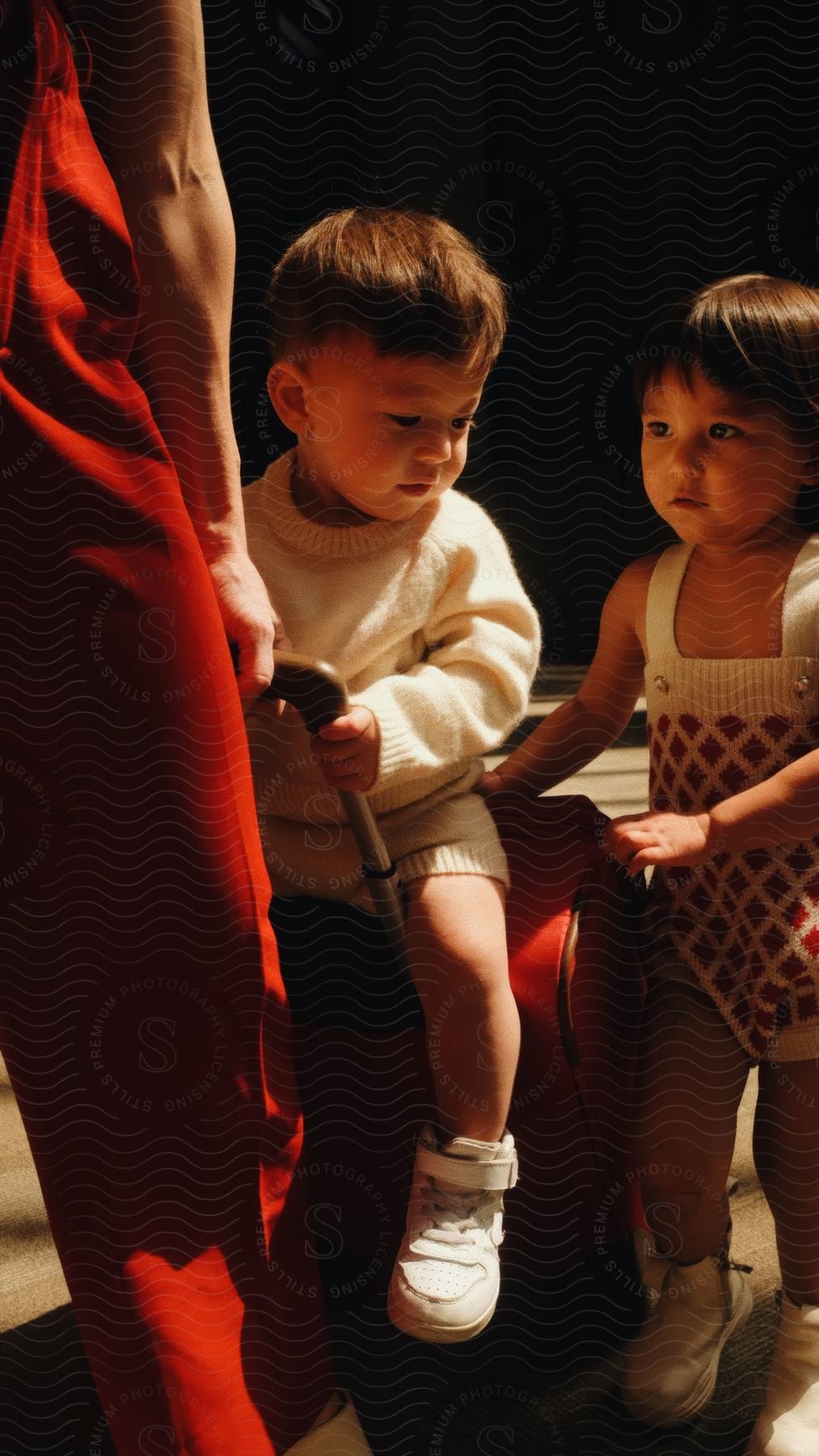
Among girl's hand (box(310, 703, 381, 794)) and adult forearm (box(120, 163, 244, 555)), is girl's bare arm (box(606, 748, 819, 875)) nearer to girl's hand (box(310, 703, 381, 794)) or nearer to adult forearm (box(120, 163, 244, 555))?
girl's hand (box(310, 703, 381, 794))

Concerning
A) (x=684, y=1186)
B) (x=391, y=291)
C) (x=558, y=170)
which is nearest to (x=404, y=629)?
(x=391, y=291)

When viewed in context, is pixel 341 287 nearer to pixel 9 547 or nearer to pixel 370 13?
pixel 9 547

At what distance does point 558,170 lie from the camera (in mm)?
2949

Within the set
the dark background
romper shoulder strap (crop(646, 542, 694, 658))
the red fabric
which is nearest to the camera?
the red fabric

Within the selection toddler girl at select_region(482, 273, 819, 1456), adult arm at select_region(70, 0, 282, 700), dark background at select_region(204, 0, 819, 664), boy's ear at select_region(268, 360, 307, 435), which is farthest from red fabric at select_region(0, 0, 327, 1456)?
dark background at select_region(204, 0, 819, 664)

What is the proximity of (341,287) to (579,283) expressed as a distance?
90.5 inches

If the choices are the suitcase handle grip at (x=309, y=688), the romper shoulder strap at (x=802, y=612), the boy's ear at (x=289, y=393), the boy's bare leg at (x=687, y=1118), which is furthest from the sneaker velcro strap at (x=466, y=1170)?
the boy's ear at (x=289, y=393)

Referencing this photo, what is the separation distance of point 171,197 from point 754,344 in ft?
1.54

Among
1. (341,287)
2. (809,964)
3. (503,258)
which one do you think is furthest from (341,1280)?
(503,258)

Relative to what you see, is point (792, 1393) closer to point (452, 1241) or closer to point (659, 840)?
point (452, 1241)

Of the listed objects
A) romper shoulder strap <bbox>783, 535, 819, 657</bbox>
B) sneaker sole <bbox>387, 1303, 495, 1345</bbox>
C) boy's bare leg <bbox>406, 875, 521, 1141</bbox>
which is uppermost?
romper shoulder strap <bbox>783, 535, 819, 657</bbox>

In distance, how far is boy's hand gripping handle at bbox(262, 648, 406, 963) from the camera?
947mm

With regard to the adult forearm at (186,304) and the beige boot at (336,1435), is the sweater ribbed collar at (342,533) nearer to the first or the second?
the adult forearm at (186,304)

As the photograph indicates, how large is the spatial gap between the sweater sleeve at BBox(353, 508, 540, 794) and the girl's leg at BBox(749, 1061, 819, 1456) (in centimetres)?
37
